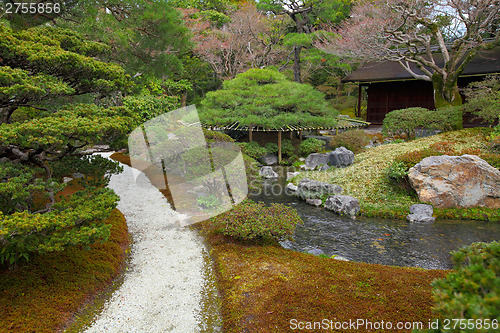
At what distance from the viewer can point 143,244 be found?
19.8ft

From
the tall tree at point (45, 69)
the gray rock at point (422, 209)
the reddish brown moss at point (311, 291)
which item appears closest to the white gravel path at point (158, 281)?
the reddish brown moss at point (311, 291)

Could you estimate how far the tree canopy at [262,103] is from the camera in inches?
531

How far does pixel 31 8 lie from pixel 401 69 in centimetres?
1906

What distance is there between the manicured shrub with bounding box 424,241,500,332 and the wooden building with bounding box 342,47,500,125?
58.8 feet

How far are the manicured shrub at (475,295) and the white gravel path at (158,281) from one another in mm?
2804

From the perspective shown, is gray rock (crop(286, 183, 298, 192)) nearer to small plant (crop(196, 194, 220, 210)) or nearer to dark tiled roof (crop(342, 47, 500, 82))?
small plant (crop(196, 194, 220, 210))

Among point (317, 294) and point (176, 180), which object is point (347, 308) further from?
point (176, 180)

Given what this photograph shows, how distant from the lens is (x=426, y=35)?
1429 centimetres

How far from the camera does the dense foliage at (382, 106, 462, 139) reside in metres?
13.0

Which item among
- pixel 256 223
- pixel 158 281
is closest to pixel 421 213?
pixel 256 223

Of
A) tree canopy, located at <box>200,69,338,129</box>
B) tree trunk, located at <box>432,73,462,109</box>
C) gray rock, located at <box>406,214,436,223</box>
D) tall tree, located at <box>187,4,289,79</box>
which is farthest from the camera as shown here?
tall tree, located at <box>187,4,289,79</box>

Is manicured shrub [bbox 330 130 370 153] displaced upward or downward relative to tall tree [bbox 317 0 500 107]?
downward
